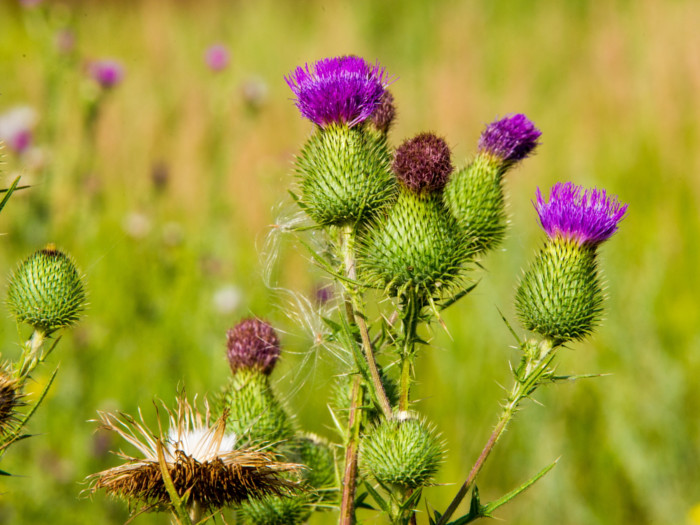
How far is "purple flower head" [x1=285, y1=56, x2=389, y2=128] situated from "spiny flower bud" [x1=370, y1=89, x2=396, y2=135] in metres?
0.13

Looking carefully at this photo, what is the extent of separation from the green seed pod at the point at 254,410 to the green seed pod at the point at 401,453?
1.19 feet

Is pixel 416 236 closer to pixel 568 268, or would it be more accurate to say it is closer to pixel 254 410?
pixel 568 268

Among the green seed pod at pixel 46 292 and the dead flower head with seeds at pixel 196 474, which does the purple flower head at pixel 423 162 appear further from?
the green seed pod at pixel 46 292

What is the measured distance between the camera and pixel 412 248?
87.0 inches

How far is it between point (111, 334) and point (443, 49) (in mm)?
8089

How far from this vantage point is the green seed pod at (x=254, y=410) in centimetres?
231

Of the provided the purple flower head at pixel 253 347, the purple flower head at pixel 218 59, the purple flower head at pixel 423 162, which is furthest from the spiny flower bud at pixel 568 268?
the purple flower head at pixel 218 59

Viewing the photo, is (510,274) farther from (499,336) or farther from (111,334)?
(111,334)

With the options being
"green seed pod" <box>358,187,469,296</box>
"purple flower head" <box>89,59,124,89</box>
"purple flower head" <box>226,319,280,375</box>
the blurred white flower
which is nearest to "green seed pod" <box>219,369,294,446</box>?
"purple flower head" <box>226,319,280,375</box>

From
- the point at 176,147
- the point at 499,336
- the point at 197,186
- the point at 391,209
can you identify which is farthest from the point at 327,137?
the point at 176,147

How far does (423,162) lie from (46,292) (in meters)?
1.15

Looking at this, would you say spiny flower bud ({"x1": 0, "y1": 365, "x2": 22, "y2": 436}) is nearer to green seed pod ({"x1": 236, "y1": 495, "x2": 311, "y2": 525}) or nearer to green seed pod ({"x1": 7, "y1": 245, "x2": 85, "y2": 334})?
green seed pod ({"x1": 7, "y1": 245, "x2": 85, "y2": 334})

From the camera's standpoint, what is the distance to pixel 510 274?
6727mm

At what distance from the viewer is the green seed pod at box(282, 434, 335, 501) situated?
2.30 meters
